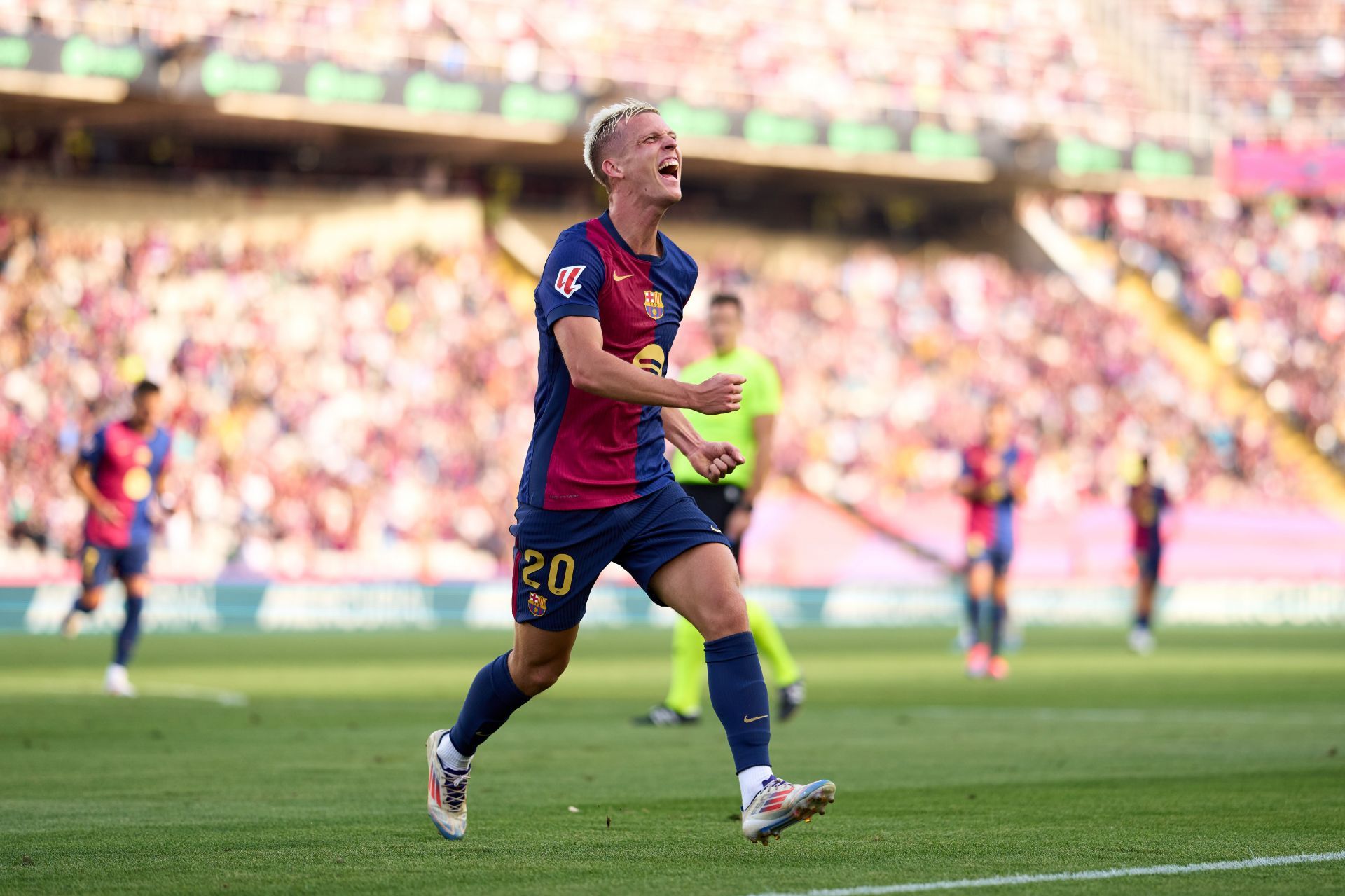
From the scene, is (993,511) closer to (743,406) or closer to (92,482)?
(743,406)

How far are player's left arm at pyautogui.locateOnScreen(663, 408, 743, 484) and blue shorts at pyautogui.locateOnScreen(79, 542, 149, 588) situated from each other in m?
9.10

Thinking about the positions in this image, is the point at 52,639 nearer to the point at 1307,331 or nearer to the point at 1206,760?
the point at 1206,760

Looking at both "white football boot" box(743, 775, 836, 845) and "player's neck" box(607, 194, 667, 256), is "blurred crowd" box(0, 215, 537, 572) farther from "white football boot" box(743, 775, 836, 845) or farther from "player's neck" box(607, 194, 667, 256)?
"white football boot" box(743, 775, 836, 845)

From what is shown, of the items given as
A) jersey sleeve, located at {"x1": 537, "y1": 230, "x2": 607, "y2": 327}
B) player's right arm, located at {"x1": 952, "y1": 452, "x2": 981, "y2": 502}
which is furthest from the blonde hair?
player's right arm, located at {"x1": 952, "y1": 452, "x2": 981, "y2": 502}

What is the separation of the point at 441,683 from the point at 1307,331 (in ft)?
102

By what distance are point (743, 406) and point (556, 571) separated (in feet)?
18.7

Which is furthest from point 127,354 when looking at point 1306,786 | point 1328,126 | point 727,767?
point 1328,126

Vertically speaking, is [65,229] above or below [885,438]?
above

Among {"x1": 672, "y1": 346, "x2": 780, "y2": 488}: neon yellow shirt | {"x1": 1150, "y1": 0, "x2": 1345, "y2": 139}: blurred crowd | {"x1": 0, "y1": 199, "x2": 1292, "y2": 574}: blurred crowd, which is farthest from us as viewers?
{"x1": 1150, "y1": 0, "x2": 1345, "y2": 139}: blurred crowd

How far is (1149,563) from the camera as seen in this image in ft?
80.1

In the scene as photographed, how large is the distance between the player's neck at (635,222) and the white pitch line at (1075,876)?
2240 millimetres

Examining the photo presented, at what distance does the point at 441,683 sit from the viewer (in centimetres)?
1638

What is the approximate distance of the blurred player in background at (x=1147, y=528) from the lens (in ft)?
79.4

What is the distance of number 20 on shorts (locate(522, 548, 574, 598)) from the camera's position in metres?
6.38
